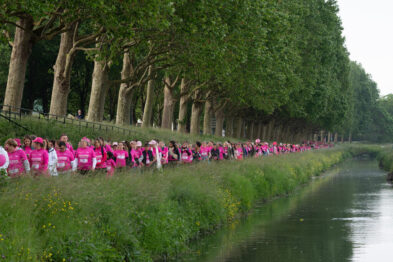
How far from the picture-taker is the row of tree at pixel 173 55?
925 inches

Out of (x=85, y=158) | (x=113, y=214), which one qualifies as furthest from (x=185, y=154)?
(x=113, y=214)

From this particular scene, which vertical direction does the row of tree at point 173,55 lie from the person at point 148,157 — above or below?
above

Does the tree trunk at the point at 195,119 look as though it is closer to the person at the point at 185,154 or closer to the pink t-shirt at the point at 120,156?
the person at the point at 185,154

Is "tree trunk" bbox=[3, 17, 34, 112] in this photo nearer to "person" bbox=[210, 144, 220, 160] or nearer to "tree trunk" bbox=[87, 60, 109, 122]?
"tree trunk" bbox=[87, 60, 109, 122]

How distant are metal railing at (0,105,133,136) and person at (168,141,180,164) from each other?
4266mm

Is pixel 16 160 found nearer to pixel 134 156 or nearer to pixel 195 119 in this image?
pixel 134 156

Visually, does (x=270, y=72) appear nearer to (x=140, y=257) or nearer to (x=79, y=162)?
(x=79, y=162)

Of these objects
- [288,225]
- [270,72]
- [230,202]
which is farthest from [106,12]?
[270,72]

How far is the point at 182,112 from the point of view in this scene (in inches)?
1919

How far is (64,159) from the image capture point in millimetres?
16703

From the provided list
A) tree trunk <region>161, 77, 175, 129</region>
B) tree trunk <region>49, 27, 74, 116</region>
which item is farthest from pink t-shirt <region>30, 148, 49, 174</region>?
tree trunk <region>161, 77, 175, 129</region>

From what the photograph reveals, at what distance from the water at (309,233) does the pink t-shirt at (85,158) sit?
342 cm

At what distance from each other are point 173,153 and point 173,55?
377 inches

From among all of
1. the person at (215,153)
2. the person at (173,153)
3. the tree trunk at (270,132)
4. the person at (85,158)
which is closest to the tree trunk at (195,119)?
the person at (215,153)
